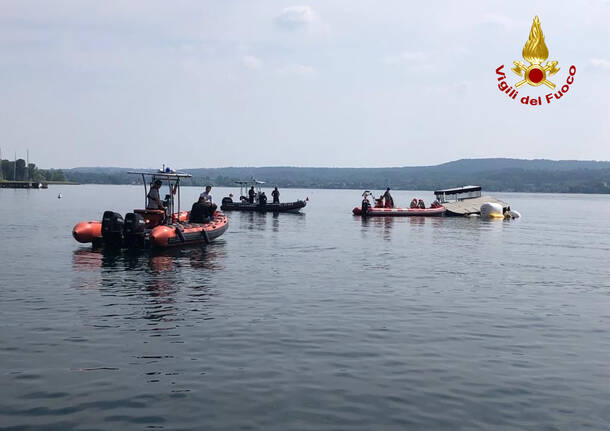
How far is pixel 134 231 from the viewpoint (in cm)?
2789

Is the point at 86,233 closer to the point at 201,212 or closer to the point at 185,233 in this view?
the point at 185,233

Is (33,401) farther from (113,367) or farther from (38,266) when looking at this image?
(38,266)

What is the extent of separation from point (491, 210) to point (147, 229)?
1769 inches

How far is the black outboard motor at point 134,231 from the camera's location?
27.9m

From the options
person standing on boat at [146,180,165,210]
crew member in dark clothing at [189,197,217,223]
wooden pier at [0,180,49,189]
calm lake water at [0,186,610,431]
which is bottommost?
calm lake water at [0,186,610,431]

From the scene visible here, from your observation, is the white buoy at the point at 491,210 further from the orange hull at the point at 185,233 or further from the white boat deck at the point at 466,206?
the orange hull at the point at 185,233

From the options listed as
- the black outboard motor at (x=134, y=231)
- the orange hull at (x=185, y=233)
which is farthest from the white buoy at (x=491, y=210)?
the black outboard motor at (x=134, y=231)

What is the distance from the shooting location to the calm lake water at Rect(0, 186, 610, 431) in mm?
9594

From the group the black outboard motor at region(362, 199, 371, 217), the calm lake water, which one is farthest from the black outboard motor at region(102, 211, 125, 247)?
the black outboard motor at region(362, 199, 371, 217)

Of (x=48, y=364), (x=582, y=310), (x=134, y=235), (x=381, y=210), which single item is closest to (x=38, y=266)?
(x=134, y=235)

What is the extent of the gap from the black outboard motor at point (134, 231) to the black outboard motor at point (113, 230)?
1.45 ft

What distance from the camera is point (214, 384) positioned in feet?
35.1

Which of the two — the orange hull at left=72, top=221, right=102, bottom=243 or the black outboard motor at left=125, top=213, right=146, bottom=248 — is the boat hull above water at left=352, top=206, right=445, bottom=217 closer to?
the orange hull at left=72, top=221, right=102, bottom=243

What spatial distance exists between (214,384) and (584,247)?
3244 centimetres
